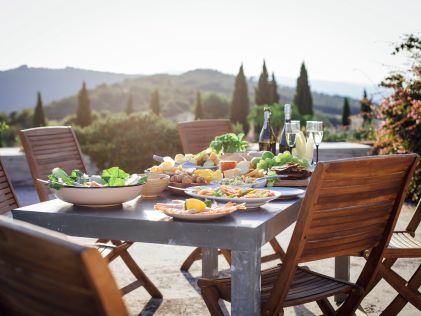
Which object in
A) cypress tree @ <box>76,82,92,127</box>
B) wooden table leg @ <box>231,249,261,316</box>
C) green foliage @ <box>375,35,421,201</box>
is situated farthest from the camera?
cypress tree @ <box>76,82,92,127</box>

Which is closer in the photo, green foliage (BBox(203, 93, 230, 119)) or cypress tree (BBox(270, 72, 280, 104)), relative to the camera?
cypress tree (BBox(270, 72, 280, 104))

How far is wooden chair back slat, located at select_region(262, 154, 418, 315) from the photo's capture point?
1.87 meters

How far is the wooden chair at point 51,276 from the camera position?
72cm

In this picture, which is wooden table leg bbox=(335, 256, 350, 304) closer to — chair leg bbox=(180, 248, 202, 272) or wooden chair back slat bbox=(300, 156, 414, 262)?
chair leg bbox=(180, 248, 202, 272)

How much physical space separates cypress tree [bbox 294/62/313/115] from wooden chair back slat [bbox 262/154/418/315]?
22.5 metres

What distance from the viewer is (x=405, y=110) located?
6.64 meters

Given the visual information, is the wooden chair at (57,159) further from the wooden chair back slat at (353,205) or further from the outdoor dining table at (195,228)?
the wooden chair back slat at (353,205)

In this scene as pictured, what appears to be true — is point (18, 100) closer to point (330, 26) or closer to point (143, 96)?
point (143, 96)

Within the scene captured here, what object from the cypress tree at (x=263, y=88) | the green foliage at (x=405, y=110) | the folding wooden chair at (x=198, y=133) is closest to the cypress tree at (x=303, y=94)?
the cypress tree at (x=263, y=88)

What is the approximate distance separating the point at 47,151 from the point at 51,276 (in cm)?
269

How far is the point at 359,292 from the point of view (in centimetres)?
218

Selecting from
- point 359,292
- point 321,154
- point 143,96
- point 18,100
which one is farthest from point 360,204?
point 143,96

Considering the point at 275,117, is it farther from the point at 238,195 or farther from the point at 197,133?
the point at 238,195

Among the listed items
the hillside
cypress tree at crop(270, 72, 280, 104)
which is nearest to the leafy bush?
cypress tree at crop(270, 72, 280, 104)
